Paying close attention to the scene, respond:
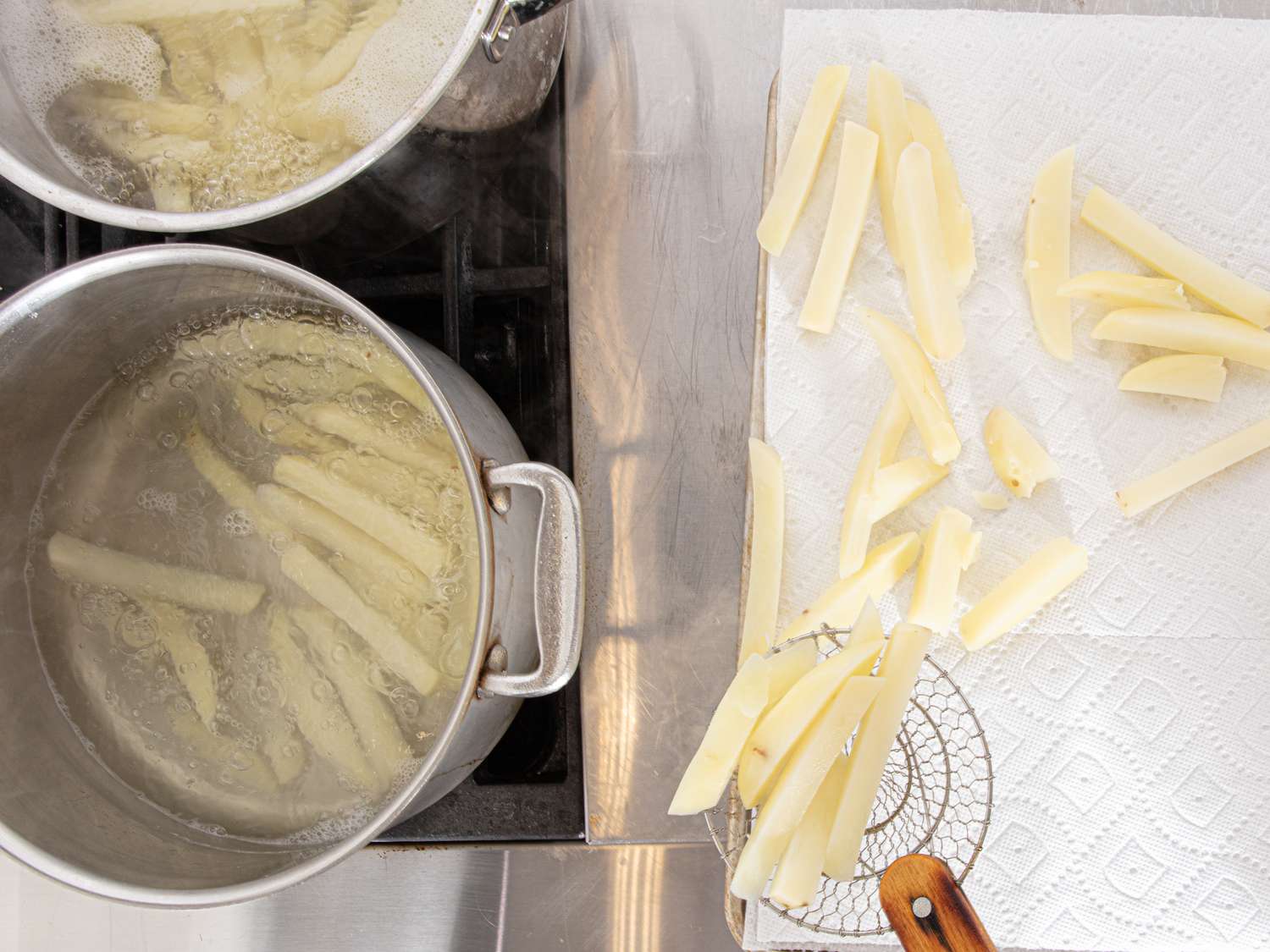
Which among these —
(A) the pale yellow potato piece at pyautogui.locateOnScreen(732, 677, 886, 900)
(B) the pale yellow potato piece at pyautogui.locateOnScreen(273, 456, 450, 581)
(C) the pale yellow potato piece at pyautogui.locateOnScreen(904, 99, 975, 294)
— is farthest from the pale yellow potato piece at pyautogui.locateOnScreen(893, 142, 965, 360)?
(B) the pale yellow potato piece at pyautogui.locateOnScreen(273, 456, 450, 581)

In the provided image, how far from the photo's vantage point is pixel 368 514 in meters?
0.51

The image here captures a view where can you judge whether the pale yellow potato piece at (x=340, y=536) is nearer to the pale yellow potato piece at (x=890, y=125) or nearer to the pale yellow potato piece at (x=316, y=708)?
the pale yellow potato piece at (x=316, y=708)

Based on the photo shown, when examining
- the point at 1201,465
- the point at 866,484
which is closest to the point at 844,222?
the point at 866,484

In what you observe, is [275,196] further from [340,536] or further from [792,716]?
[792,716]

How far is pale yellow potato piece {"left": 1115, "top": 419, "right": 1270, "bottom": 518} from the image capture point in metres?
0.57

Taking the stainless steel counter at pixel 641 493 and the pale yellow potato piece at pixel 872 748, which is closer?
the pale yellow potato piece at pixel 872 748

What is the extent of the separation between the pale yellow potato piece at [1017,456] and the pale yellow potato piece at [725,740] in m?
0.20

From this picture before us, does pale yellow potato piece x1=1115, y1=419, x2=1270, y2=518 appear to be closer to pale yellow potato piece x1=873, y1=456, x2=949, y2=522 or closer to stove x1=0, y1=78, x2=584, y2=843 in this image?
pale yellow potato piece x1=873, y1=456, x2=949, y2=522

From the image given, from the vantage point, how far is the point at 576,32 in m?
0.66

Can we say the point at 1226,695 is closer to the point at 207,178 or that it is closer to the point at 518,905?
the point at 518,905

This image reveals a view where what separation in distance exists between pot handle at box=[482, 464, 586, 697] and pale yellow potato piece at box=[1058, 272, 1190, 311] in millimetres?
349

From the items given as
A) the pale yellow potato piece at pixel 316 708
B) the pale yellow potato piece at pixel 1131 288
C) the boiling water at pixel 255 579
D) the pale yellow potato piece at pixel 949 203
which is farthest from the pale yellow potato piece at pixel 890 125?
the pale yellow potato piece at pixel 316 708

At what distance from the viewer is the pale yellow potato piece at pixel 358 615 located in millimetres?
499

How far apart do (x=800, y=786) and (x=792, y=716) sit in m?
0.04
